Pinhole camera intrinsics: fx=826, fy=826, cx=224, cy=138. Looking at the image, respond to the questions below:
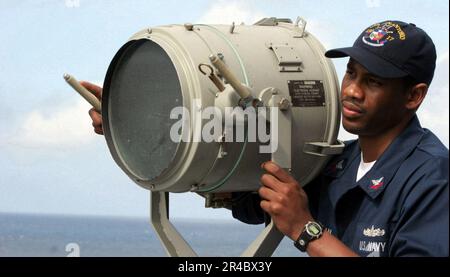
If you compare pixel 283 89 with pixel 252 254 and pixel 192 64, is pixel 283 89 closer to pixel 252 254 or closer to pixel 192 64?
pixel 192 64

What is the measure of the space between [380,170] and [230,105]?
788mm

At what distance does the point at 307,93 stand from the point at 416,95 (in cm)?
55

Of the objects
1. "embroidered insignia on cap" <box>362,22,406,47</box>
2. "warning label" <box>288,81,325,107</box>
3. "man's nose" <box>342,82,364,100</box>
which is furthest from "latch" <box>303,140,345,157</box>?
"embroidered insignia on cap" <box>362,22,406,47</box>

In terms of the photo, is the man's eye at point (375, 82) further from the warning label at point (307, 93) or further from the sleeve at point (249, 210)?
the sleeve at point (249, 210)

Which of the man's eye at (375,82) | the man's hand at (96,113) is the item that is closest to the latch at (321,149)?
the man's eye at (375,82)

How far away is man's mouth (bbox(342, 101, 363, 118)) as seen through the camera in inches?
154

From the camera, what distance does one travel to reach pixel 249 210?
466 centimetres

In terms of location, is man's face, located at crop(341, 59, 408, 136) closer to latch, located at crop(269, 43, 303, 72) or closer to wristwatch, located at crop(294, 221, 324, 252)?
latch, located at crop(269, 43, 303, 72)

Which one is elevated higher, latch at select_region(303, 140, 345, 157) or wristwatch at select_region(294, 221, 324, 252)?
latch at select_region(303, 140, 345, 157)

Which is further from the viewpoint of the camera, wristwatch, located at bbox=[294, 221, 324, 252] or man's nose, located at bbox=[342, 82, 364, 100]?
man's nose, located at bbox=[342, 82, 364, 100]

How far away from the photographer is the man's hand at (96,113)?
4562 millimetres

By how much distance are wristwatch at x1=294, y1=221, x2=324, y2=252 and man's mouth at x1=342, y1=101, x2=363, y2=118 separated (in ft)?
1.85

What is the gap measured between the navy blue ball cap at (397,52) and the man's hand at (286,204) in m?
0.66

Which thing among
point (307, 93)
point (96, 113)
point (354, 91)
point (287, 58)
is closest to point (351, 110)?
point (354, 91)
